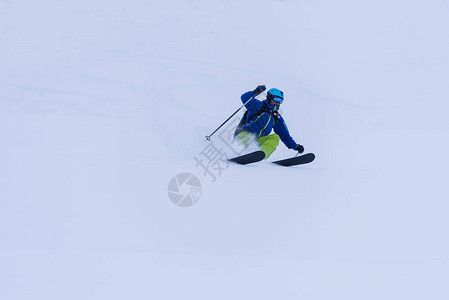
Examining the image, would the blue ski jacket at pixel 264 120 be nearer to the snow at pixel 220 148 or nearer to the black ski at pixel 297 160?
the black ski at pixel 297 160

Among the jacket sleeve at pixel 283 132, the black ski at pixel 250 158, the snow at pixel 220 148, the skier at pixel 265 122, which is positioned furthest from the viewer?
the jacket sleeve at pixel 283 132

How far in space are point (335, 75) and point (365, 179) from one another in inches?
139

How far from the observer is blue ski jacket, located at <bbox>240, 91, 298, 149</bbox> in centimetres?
541

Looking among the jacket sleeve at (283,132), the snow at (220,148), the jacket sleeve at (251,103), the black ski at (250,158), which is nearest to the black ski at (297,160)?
the snow at (220,148)

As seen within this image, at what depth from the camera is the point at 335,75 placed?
8305 mm

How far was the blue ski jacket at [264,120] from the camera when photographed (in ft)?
17.7

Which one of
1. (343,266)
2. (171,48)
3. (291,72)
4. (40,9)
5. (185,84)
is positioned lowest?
(343,266)

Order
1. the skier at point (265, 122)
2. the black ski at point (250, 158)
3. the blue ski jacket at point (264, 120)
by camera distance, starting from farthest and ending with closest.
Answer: the blue ski jacket at point (264, 120) → the skier at point (265, 122) → the black ski at point (250, 158)

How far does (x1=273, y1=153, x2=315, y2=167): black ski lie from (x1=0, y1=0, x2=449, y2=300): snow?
0.12 m

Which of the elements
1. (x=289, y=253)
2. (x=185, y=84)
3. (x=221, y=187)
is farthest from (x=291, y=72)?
(x=289, y=253)

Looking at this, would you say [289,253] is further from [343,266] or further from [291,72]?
[291,72]

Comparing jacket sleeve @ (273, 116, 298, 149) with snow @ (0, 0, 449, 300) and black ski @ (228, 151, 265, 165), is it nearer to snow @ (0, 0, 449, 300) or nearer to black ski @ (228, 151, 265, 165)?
snow @ (0, 0, 449, 300)

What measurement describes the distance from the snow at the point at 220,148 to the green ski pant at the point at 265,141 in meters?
0.22

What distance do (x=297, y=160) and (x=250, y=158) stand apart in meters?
0.76
